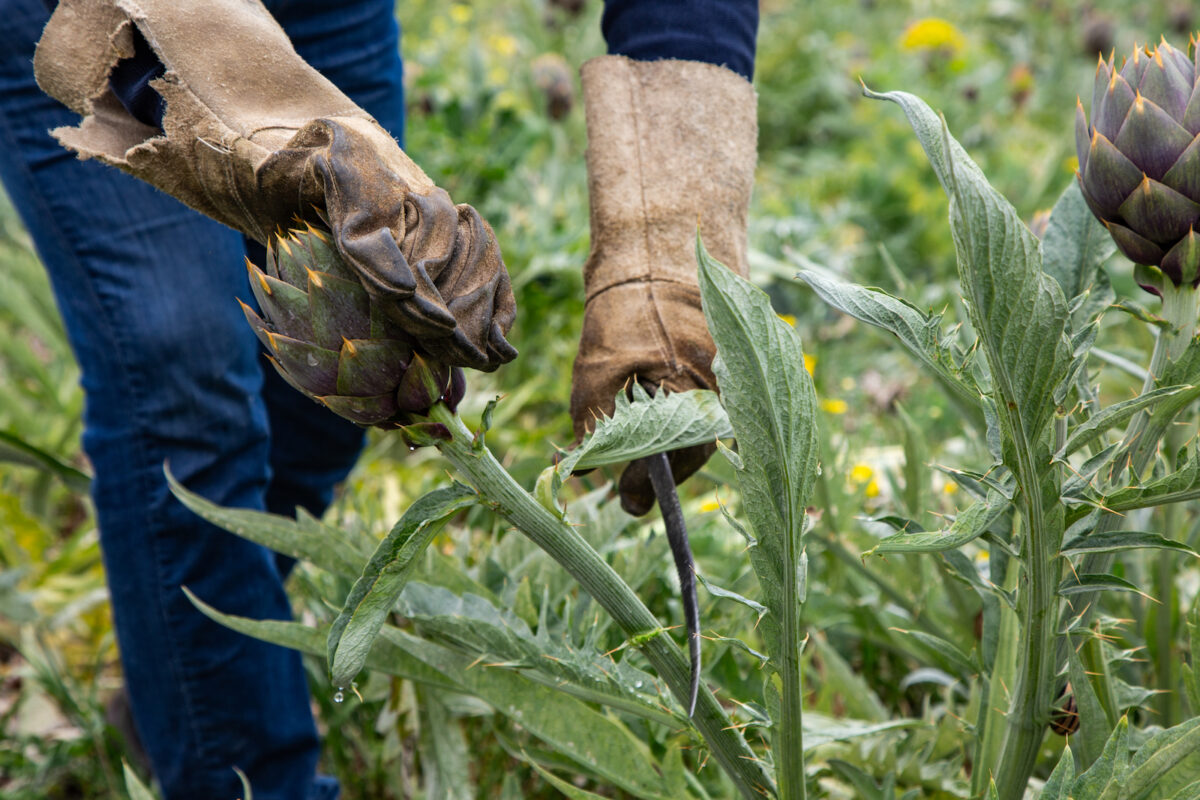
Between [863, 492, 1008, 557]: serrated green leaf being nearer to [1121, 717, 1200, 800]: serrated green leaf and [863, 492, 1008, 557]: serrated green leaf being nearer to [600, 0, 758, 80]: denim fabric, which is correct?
[1121, 717, 1200, 800]: serrated green leaf

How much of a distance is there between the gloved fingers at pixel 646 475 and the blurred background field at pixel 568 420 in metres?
0.09

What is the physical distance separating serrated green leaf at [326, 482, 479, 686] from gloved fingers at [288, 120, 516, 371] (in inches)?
3.6

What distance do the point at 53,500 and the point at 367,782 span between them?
98 centimetres

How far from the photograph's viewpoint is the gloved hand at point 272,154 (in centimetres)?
56

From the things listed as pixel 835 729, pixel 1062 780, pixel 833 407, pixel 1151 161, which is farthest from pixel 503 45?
pixel 1062 780

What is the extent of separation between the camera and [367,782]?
121 cm

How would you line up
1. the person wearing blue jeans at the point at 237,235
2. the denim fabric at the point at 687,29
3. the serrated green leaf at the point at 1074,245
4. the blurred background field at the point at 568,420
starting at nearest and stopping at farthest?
the person wearing blue jeans at the point at 237,235, the serrated green leaf at the point at 1074,245, the denim fabric at the point at 687,29, the blurred background field at the point at 568,420

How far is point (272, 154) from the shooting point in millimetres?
620

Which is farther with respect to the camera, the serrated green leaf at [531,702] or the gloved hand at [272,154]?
the serrated green leaf at [531,702]

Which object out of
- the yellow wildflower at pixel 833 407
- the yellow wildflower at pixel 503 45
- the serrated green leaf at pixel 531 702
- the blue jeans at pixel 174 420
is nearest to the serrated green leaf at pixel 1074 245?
the serrated green leaf at pixel 531 702

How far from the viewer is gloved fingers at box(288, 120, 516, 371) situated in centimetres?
54

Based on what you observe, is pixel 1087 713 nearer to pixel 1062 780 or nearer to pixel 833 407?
pixel 1062 780

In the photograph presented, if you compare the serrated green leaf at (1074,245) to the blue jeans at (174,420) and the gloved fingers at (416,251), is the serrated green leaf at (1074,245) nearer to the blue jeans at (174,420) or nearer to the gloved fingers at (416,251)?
the gloved fingers at (416,251)

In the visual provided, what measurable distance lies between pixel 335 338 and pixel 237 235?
56 centimetres
